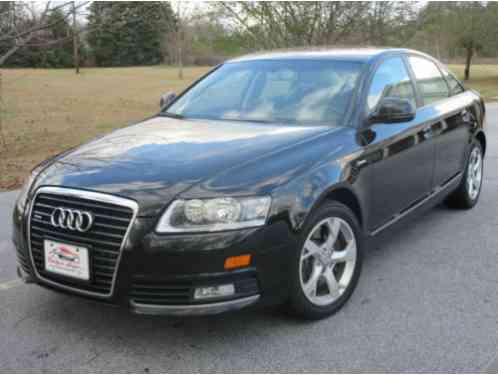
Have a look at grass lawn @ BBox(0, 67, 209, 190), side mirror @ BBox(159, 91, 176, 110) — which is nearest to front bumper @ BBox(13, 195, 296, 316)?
side mirror @ BBox(159, 91, 176, 110)

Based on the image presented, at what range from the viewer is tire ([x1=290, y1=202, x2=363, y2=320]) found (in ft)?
10.8

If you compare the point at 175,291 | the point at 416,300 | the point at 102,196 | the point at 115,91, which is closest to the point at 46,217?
the point at 102,196

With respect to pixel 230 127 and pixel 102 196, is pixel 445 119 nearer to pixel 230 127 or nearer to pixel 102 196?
pixel 230 127

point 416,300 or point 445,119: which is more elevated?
point 445,119

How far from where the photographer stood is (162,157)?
11.0 ft

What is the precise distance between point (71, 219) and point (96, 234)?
0.57 ft

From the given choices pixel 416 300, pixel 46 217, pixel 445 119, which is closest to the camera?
pixel 46 217

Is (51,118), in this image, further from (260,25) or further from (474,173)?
Result: (474,173)

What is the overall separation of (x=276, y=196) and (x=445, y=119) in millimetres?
2532

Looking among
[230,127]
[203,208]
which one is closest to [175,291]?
[203,208]

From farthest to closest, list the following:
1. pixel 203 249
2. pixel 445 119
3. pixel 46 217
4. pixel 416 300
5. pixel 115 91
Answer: pixel 115 91
pixel 445 119
pixel 416 300
pixel 46 217
pixel 203 249

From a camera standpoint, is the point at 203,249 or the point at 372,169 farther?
the point at 372,169

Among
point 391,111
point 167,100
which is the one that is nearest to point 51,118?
point 167,100

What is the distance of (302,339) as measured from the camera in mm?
3271
